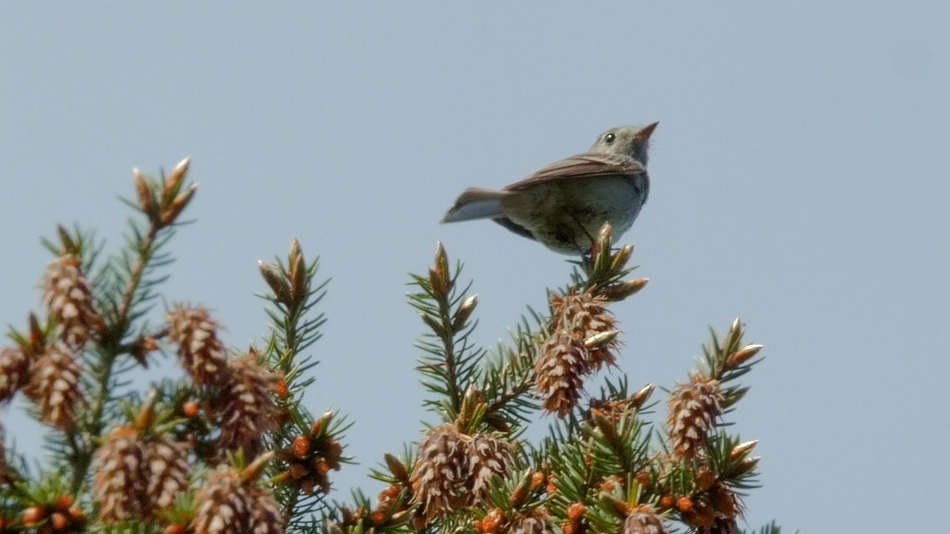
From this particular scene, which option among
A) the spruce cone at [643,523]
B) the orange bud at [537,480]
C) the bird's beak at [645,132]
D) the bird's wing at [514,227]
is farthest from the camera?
the bird's beak at [645,132]

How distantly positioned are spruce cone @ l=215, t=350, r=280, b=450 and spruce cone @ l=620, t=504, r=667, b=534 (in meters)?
0.82

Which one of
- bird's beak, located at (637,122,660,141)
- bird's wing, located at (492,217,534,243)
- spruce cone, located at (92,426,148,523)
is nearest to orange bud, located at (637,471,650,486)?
spruce cone, located at (92,426,148,523)

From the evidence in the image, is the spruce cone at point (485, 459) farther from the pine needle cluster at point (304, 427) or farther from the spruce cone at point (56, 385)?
the spruce cone at point (56, 385)

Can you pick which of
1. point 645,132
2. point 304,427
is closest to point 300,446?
point 304,427

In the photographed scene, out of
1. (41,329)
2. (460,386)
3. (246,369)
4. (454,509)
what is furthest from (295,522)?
(41,329)

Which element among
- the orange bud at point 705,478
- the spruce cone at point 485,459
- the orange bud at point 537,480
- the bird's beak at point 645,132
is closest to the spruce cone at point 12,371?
the spruce cone at point 485,459

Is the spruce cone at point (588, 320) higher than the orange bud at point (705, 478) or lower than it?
higher

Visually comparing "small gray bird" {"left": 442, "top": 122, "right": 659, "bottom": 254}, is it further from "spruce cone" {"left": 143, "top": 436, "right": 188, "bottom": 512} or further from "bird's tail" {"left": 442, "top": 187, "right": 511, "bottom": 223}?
"spruce cone" {"left": 143, "top": 436, "right": 188, "bottom": 512}

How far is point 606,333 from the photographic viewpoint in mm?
3104

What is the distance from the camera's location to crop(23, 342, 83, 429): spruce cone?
6.11ft

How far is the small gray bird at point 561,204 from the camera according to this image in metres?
6.98

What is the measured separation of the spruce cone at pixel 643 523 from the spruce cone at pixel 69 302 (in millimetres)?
1193

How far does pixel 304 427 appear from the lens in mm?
2822

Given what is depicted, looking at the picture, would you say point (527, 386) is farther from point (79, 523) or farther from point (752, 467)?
point (79, 523)
